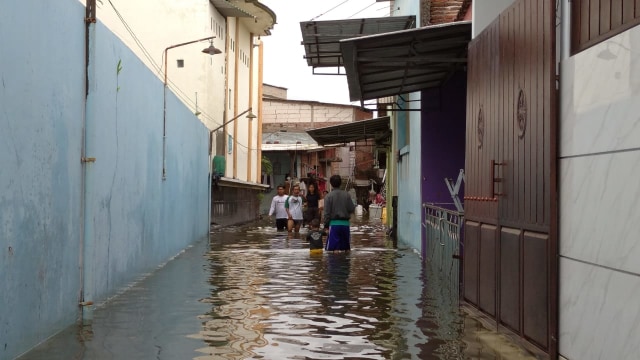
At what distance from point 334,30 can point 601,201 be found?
11801 mm

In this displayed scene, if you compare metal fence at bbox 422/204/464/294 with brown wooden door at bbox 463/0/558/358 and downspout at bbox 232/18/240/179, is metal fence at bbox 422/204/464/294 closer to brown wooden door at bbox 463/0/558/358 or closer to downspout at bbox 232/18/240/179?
brown wooden door at bbox 463/0/558/358

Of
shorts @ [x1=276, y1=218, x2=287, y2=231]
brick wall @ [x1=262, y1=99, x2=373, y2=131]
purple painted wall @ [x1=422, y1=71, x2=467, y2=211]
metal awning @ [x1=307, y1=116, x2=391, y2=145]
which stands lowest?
shorts @ [x1=276, y1=218, x2=287, y2=231]

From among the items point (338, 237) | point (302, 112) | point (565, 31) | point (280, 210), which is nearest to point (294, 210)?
point (280, 210)

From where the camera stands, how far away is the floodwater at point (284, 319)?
6.28 meters

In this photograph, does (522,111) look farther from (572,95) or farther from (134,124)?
(134,124)

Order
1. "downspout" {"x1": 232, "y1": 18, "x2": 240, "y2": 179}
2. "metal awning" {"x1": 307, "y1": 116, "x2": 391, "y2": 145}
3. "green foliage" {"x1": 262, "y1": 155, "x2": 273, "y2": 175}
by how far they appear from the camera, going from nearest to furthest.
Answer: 1. "metal awning" {"x1": 307, "y1": 116, "x2": 391, "y2": 145}
2. "downspout" {"x1": 232, "y1": 18, "x2": 240, "y2": 179}
3. "green foliage" {"x1": 262, "y1": 155, "x2": 273, "y2": 175}

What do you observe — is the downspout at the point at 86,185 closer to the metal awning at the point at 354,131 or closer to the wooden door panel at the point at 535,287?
the wooden door panel at the point at 535,287

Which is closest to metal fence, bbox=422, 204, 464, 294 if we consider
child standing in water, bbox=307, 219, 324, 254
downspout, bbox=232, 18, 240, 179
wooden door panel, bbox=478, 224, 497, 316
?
wooden door panel, bbox=478, 224, 497, 316

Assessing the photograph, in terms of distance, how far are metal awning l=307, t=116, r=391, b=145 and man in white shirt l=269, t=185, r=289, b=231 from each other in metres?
2.20

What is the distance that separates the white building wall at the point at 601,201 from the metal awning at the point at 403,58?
5.21 m

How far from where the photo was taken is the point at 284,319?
776cm

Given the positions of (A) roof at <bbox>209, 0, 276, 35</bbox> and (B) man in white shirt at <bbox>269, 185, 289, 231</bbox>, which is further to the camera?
(A) roof at <bbox>209, 0, 276, 35</bbox>

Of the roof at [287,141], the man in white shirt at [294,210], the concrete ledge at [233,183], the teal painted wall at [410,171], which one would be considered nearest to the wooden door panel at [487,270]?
the teal painted wall at [410,171]

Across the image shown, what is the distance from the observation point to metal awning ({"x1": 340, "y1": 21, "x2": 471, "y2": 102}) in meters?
10.6
